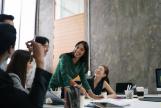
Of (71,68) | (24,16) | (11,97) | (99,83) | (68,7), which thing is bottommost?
(99,83)

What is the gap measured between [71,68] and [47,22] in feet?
12.5

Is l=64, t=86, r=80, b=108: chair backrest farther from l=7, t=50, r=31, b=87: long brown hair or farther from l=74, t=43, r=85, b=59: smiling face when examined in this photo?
l=74, t=43, r=85, b=59: smiling face

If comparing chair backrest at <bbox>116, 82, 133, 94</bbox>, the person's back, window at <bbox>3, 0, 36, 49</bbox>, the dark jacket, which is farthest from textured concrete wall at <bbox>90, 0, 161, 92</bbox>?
the dark jacket

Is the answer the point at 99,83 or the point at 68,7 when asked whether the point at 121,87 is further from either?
the point at 68,7

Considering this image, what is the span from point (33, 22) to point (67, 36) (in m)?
1.26

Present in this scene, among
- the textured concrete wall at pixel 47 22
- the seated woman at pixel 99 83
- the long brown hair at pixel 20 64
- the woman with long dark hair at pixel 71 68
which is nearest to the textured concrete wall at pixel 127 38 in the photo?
the seated woman at pixel 99 83

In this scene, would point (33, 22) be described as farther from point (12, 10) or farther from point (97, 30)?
point (97, 30)

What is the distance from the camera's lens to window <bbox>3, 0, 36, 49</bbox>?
Answer: 654cm

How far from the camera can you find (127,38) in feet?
17.0

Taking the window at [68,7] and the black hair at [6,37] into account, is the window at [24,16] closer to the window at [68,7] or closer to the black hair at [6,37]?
the window at [68,7]

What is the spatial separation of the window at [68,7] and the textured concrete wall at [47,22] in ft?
0.60

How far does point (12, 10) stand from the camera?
6562 millimetres

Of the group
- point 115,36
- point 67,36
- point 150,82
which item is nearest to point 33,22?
point 67,36

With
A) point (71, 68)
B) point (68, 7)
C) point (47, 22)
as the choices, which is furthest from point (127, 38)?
point (71, 68)
